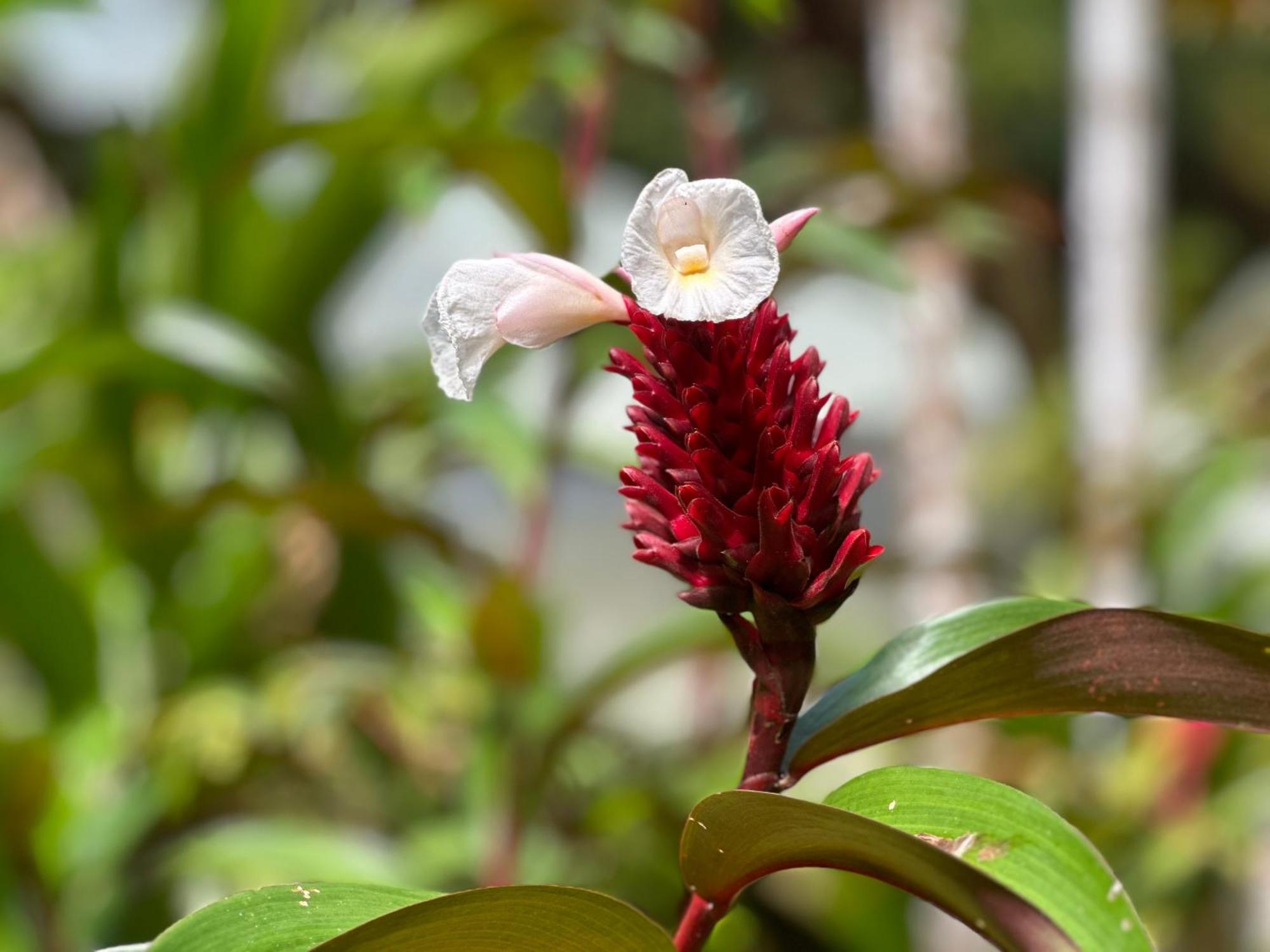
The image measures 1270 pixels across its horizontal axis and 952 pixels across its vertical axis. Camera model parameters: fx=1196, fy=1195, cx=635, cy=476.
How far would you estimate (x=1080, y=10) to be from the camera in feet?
5.34

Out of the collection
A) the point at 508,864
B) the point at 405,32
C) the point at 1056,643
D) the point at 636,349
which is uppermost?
the point at 405,32

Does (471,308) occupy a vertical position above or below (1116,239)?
below

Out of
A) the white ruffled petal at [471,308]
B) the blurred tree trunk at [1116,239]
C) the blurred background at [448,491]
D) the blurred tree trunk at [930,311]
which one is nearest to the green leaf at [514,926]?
the white ruffled petal at [471,308]

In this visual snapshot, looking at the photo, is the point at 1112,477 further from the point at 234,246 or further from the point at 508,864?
the point at 234,246

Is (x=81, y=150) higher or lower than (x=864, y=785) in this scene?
higher

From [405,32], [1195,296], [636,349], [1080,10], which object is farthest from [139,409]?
[1195,296]

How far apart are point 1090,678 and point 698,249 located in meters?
0.16

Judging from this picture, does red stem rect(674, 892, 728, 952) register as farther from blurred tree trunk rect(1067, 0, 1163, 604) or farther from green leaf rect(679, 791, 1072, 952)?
blurred tree trunk rect(1067, 0, 1163, 604)

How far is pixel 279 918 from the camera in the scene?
1.02 ft

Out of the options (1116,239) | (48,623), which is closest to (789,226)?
(48,623)

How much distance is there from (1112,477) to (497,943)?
1.28 metres

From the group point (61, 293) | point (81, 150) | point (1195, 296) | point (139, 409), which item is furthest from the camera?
point (1195, 296)

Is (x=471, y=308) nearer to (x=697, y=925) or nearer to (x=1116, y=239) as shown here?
(x=697, y=925)

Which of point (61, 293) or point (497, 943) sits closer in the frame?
point (497, 943)
